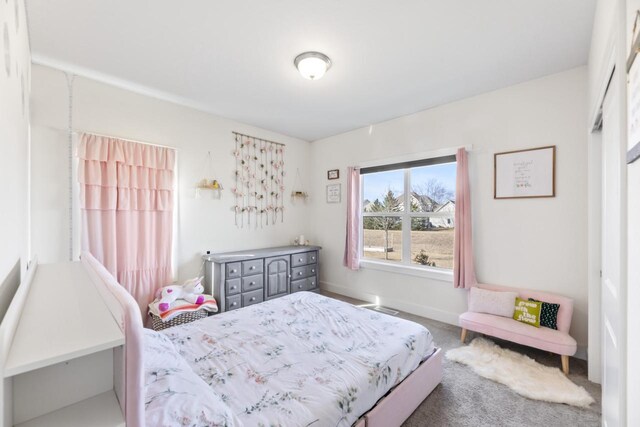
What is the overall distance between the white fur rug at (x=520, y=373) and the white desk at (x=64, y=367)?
2531mm

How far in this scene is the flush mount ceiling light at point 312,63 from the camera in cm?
223

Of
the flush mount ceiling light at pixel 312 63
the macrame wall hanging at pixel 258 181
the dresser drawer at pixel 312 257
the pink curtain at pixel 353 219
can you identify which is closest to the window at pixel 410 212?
the pink curtain at pixel 353 219

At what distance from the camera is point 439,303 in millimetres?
3326

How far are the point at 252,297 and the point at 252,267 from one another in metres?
0.38

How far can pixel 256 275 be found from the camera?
353 centimetres

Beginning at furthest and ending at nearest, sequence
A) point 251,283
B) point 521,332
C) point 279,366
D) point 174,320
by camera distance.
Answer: point 251,283
point 174,320
point 521,332
point 279,366

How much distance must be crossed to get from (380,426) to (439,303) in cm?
213

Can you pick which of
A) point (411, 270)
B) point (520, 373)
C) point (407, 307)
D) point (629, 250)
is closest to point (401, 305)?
point (407, 307)

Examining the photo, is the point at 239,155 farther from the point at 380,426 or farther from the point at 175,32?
the point at 380,426

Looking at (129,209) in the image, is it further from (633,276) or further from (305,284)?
(633,276)

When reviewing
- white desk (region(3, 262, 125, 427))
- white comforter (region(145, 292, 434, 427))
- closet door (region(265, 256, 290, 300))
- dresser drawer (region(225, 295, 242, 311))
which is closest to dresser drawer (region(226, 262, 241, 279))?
dresser drawer (region(225, 295, 242, 311))

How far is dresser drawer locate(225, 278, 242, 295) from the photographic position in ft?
10.7

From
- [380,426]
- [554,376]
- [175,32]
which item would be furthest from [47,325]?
[554,376]

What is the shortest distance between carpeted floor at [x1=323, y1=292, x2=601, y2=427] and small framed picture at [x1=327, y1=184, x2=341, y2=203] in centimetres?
278
